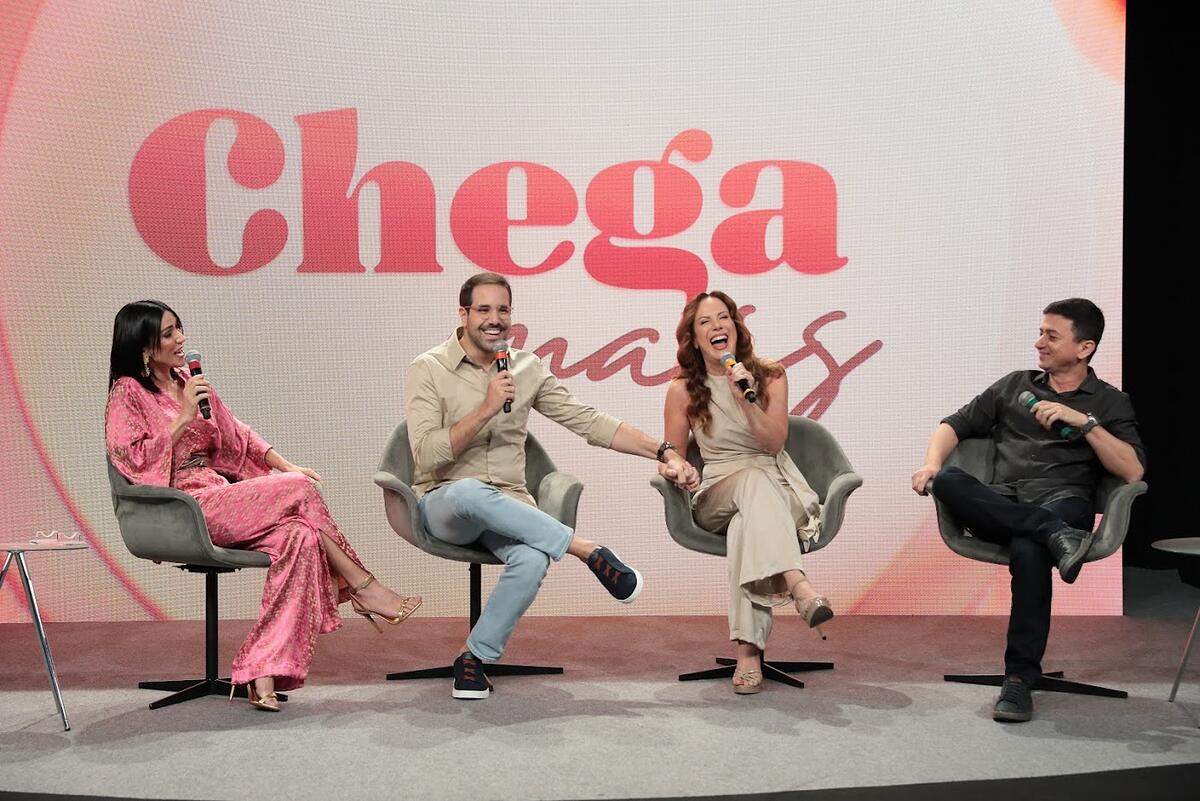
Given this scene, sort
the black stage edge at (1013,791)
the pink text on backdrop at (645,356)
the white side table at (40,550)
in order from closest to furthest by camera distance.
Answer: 1. the black stage edge at (1013,791)
2. the white side table at (40,550)
3. the pink text on backdrop at (645,356)

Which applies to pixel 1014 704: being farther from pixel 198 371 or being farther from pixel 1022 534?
pixel 198 371

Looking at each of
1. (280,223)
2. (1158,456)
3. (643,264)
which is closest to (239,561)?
(280,223)

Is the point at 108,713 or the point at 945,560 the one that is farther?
the point at 945,560

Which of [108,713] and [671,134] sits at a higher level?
[671,134]

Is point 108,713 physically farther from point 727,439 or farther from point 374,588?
point 727,439

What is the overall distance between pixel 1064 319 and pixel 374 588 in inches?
88.5

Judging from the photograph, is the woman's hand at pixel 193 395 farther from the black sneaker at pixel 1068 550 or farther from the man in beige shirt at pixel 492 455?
the black sneaker at pixel 1068 550

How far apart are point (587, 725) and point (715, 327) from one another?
4.26ft

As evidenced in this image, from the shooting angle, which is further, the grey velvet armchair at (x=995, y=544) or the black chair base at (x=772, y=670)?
the black chair base at (x=772, y=670)

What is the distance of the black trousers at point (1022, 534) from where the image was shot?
338 cm

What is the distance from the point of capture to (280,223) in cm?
490

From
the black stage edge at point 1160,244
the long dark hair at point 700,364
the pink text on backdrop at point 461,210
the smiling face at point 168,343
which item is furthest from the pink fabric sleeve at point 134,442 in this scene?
the black stage edge at point 1160,244

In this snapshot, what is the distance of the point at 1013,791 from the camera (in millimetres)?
2674

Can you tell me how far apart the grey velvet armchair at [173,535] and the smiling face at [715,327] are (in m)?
1.48
